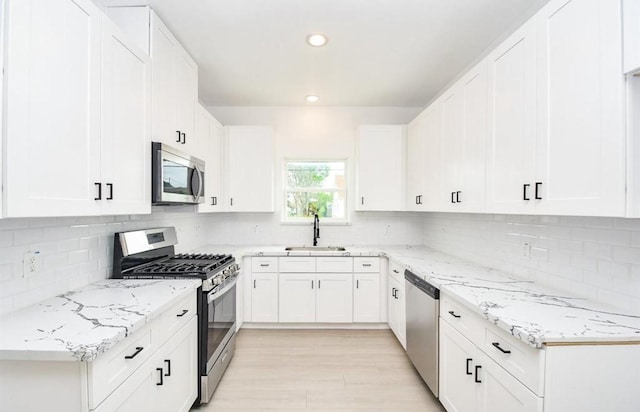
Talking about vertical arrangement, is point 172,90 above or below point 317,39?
below

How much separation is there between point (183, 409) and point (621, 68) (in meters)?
2.78

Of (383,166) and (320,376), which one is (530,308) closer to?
(320,376)

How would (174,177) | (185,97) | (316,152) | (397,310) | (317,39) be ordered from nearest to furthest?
(174,177) → (317,39) → (185,97) → (397,310) → (316,152)

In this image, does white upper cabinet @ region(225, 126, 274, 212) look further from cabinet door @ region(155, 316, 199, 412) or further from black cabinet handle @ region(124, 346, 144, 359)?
black cabinet handle @ region(124, 346, 144, 359)

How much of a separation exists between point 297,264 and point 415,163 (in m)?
1.76

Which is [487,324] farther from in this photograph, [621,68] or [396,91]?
[396,91]

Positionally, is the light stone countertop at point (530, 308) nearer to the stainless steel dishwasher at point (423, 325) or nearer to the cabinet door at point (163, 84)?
the stainless steel dishwasher at point (423, 325)

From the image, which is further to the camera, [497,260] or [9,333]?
[497,260]

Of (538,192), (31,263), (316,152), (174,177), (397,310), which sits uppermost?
(316,152)

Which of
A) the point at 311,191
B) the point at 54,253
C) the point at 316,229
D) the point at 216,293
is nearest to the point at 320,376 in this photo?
the point at 216,293

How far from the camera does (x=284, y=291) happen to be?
12.0 feet

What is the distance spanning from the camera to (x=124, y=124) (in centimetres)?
179

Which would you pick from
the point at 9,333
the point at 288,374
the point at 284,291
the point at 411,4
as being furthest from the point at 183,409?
the point at 411,4

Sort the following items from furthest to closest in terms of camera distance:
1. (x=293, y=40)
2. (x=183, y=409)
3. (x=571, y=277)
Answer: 1. (x=293, y=40)
2. (x=183, y=409)
3. (x=571, y=277)
